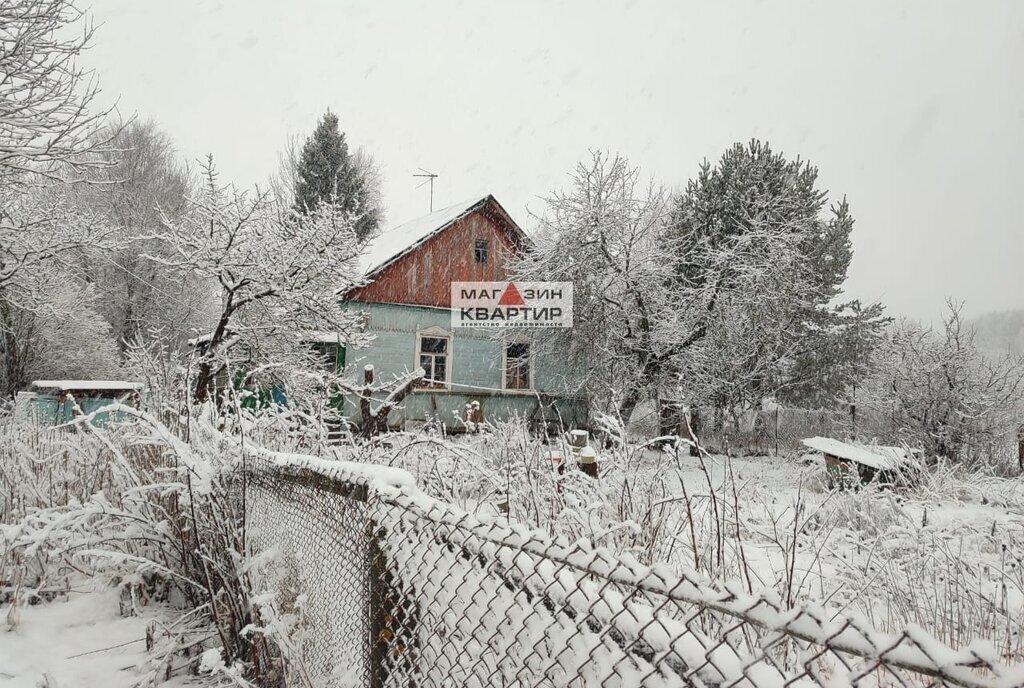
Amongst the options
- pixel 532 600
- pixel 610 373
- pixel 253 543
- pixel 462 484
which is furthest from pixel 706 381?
pixel 532 600

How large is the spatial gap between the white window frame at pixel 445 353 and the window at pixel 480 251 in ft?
8.59

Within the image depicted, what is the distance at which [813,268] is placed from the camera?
1847 centimetres

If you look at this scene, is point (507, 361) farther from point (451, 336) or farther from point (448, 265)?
point (448, 265)

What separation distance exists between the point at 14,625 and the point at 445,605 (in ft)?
12.0

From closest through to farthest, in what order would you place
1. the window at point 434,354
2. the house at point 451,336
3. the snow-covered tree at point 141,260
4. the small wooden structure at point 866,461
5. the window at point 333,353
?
the small wooden structure at point 866,461 < the window at point 333,353 < the house at point 451,336 < the window at point 434,354 < the snow-covered tree at point 141,260

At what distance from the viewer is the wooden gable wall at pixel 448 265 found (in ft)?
53.3

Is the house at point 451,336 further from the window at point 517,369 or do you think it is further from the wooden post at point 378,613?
the wooden post at point 378,613

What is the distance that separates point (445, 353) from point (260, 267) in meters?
7.69

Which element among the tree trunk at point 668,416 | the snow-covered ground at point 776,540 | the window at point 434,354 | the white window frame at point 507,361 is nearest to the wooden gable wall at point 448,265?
the window at point 434,354

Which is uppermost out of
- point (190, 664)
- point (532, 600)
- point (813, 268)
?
point (813, 268)

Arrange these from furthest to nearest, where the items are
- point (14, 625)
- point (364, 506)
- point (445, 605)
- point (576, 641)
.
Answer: point (14, 625) < point (364, 506) < point (445, 605) < point (576, 641)

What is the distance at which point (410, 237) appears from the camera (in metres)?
17.8

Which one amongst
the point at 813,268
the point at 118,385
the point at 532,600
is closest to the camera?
the point at 532,600

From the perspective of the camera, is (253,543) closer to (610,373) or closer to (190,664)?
(190,664)
